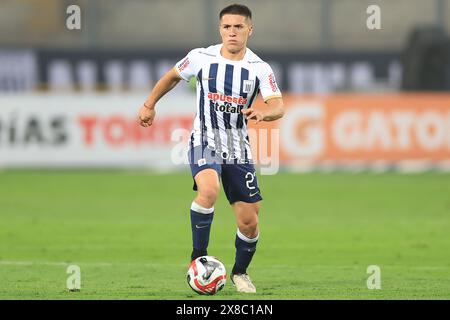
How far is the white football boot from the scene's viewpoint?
976 cm

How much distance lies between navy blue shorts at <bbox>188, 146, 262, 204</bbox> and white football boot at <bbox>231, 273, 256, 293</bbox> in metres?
0.63

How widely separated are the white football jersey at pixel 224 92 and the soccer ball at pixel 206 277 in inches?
35.8

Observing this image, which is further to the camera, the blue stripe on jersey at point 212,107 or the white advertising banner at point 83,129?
the white advertising banner at point 83,129

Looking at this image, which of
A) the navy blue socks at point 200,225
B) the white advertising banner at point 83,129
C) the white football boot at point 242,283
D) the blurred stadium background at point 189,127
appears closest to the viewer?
the navy blue socks at point 200,225

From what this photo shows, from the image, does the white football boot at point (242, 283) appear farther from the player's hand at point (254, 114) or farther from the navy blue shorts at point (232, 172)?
the player's hand at point (254, 114)

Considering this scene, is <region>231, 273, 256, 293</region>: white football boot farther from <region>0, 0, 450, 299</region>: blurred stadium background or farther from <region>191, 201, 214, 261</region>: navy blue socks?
<region>191, 201, 214, 261</region>: navy blue socks

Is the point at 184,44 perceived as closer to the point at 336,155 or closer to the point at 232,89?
the point at 336,155

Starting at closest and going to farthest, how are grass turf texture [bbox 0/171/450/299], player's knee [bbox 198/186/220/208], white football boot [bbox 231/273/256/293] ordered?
player's knee [bbox 198/186/220/208], white football boot [bbox 231/273/256/293], grass turf texture [bbox 0/171/450/299]

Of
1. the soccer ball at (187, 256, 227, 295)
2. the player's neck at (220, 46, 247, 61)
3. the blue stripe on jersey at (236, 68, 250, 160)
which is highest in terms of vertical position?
the player's neck at (220, 46, 247, 61)

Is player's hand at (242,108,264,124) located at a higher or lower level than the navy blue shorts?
higher

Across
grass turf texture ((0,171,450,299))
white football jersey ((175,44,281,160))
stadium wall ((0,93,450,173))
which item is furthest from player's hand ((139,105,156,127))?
stadium wall ((0,93,450,173))

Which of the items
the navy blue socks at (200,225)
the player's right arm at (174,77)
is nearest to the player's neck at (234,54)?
the player's right arm at (174,77)

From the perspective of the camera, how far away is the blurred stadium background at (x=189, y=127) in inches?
483
